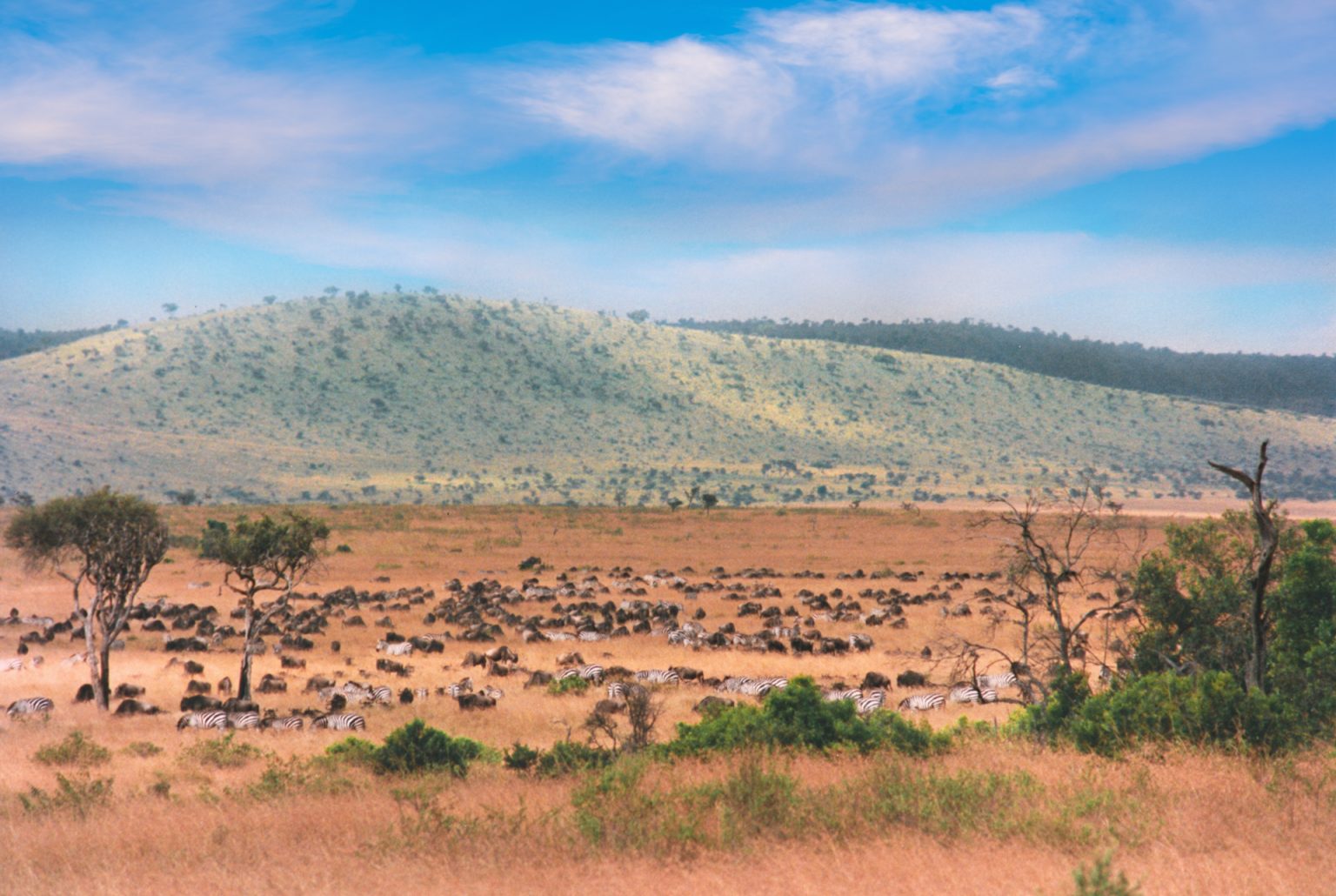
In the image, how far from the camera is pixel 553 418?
134m

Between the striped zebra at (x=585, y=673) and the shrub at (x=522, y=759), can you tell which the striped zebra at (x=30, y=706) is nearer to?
the striped zebra at (x=585, y=673)

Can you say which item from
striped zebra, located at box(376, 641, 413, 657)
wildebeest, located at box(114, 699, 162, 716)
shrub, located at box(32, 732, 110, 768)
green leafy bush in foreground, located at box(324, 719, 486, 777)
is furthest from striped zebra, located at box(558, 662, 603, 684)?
shrub, located at box(32, 732, 110, 768)

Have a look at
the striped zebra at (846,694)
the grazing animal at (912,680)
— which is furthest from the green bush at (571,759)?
the grazing animal at (912,680)

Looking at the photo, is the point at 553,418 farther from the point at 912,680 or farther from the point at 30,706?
the point at 30,706

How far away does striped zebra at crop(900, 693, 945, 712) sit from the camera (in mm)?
20250

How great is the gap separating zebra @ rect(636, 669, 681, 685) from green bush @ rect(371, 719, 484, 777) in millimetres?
9123

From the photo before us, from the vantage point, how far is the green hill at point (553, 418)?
356 feet

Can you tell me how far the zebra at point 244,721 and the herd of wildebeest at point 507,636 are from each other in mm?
22

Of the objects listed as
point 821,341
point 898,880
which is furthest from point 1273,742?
point 821,341

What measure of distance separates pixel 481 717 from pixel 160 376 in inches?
4958

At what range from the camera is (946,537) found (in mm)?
62375

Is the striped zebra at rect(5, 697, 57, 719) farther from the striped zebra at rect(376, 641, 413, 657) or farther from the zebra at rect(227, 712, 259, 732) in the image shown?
the striped zebra at rect(376, 641, 413, 657)

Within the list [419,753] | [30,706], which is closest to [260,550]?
[30,706]

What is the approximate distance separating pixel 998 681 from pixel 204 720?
16.8 m
